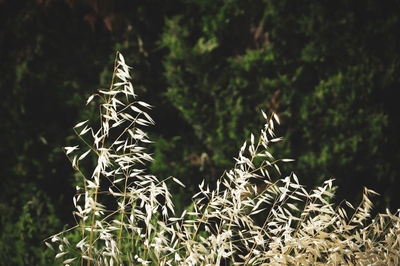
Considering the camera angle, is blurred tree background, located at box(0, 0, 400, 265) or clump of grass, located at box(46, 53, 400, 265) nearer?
clump of grass, located at box(46, 53, 400, 265)

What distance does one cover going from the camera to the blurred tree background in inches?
131

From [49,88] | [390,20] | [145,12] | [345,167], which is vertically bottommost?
[345,167]

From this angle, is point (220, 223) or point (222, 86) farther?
point (222, 86)

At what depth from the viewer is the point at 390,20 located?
335 centimetres

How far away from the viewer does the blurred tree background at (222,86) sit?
10.9 feet

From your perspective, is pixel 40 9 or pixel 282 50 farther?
pixel 282 50

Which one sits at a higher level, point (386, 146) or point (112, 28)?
point (112, 28)

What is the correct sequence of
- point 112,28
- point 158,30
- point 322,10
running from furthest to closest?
point 158,30
point 322,10
point 112,28

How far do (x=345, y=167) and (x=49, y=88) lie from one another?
2403 millimetres

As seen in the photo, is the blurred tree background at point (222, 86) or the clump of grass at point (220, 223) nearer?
the clump of grass at point (220, 223)

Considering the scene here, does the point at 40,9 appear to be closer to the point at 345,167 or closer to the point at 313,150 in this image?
the point at 313,150

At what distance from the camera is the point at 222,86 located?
350cm

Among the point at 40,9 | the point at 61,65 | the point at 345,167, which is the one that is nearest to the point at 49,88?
the point at 61,65

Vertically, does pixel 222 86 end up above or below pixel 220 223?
below
